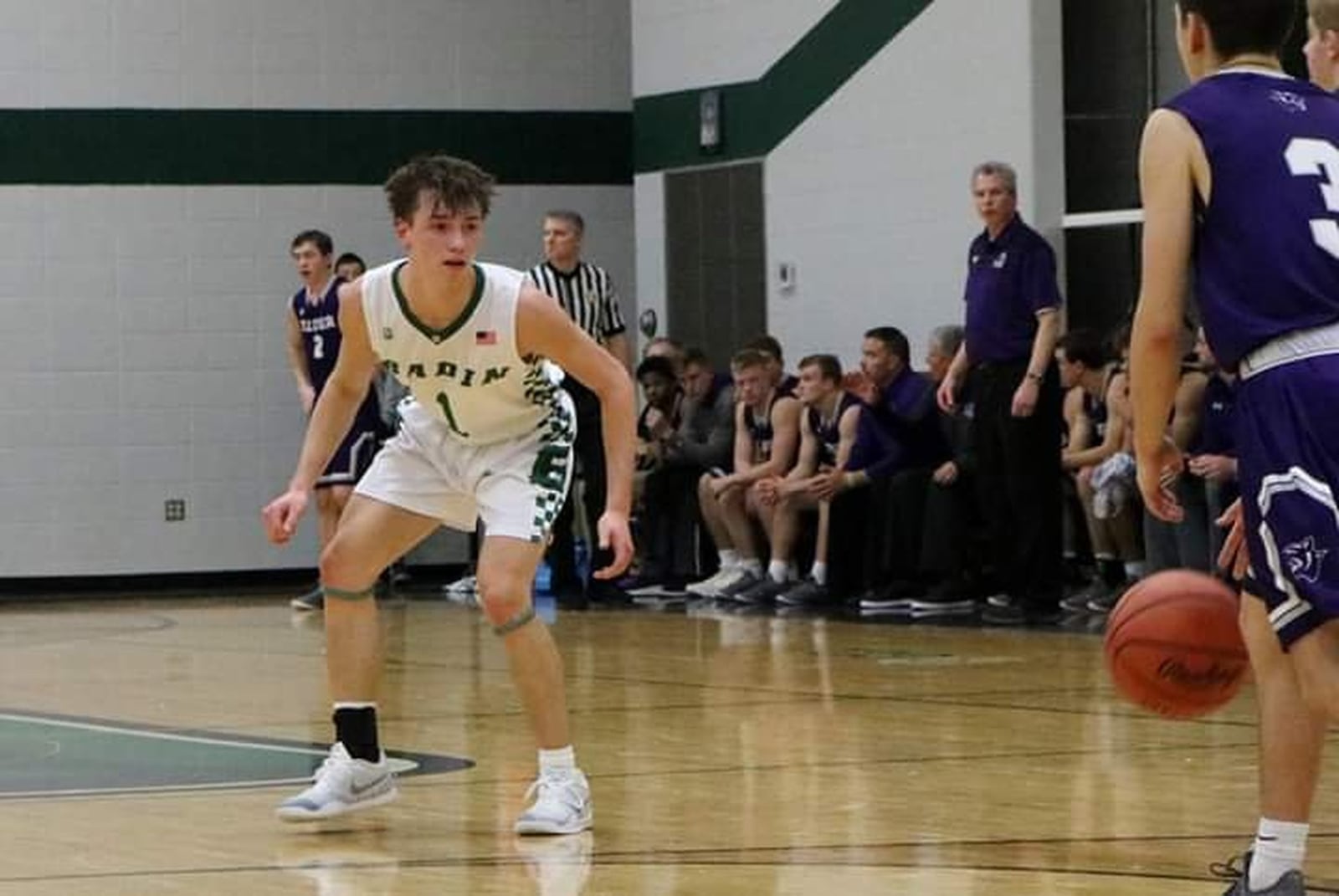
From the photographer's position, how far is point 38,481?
16.5m

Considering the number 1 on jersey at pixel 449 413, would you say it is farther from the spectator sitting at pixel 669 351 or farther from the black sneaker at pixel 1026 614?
the spectator sitting at pixel 669 351

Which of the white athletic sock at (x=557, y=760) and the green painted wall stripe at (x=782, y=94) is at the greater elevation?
the green painted wall stripe at (x=782, y=94)

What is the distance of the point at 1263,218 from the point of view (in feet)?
15.8

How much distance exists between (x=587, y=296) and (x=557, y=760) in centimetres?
728

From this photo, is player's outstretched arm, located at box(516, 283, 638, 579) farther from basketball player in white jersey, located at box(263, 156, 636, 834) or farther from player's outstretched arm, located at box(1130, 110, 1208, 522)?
player's outstretched arm, located at box(1130, 110, 1208, 522)

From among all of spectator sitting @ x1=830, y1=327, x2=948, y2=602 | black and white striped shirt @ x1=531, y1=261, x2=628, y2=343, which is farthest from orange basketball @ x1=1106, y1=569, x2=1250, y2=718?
black and white striped shirt @ x1=531, y1=261, x2=628, y2=343

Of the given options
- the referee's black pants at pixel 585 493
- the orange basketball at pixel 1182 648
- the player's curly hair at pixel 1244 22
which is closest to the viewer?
the player's curly hair at pixel 1244 22

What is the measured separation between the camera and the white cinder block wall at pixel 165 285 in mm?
16484

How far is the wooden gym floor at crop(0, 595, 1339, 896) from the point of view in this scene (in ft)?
18.7

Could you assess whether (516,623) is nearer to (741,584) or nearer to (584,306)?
(584,306)

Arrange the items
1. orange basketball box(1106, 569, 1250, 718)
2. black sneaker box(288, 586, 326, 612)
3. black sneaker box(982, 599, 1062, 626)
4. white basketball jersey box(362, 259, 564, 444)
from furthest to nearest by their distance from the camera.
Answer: black sneaker box(288, 586, 326, 612) < black sneaker box(982, 599, 1062, 626) < white basketball jersey box(362, 259, 564, 444) < orange basketball box(1106, 569, 1250, 718)

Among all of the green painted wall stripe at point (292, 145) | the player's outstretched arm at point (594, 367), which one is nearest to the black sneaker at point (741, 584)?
the green painted wall stripe at point (292, 145)

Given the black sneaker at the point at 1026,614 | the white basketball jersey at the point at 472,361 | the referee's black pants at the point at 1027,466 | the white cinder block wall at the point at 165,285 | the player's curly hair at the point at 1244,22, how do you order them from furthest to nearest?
the white cinder block wall at the point at 165,285 < the referee's black pants at the point at 1027,466 < the black sneaker at the point at 1026,614 < the white basketball jersey at the point at 472,361 < the player's curly hair at the point at 1244,22

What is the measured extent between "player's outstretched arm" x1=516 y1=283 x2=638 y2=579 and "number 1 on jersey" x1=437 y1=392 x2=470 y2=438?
0.22 m
